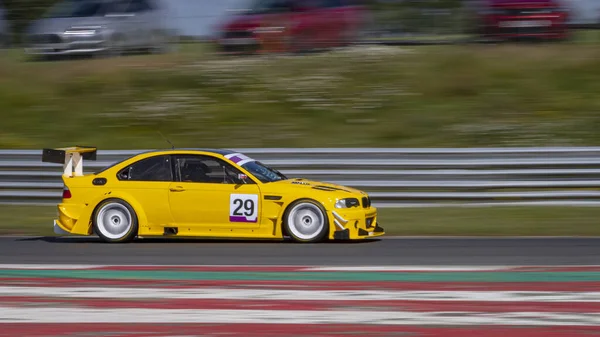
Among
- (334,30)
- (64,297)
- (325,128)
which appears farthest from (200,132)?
(64,297)

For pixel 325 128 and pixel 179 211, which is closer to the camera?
pixel 179 211

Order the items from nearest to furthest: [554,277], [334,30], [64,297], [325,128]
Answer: [64,297], [554,277], [325,128], [334,30]

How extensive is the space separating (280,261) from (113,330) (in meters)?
3.33

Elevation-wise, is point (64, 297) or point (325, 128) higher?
point (325, 128)

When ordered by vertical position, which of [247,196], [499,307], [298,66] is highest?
[298,66]

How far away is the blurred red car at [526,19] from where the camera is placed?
18766 mm

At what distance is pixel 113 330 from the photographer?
6246 mm

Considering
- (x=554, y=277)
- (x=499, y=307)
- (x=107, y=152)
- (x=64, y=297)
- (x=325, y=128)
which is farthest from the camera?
(x=325, y=128)

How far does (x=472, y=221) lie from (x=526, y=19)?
7887 millimetres

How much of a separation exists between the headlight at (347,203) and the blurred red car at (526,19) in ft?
31.2

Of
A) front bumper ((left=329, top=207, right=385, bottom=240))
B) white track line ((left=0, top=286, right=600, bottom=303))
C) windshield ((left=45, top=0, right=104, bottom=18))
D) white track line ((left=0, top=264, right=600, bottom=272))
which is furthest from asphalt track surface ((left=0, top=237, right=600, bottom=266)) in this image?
windshield ((left=45, top=0, right=104, bottom=18))

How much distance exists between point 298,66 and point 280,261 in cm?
1103

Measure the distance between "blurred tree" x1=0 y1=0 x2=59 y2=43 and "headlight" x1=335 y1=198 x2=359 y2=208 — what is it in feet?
48.1

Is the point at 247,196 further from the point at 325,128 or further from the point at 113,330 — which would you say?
the point at 325,128
